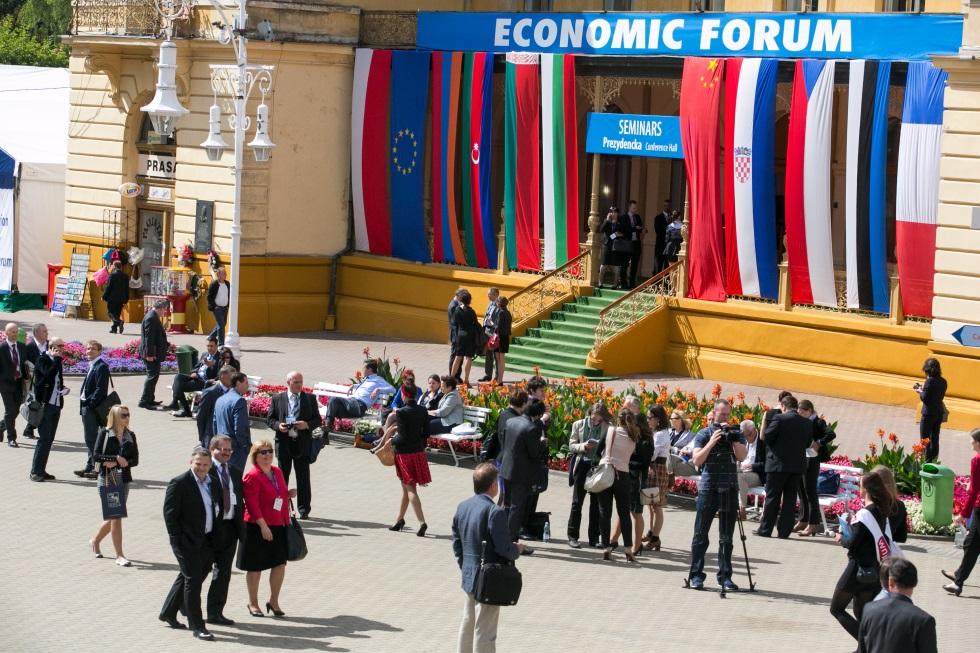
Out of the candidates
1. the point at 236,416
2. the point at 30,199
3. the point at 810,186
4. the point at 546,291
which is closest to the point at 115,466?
the point at 236,416

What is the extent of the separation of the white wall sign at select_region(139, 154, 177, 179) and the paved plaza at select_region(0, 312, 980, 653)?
14.5 m

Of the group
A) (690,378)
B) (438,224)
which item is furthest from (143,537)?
(438,224)

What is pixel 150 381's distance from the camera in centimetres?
2448

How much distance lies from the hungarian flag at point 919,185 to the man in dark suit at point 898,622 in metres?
16.2

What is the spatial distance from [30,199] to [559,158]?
13.0 meters

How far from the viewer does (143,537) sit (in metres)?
17.1

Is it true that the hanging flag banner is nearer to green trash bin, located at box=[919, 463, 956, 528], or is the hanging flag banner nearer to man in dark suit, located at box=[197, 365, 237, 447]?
man in dark suit, located at box=[197, 365, 237, 447]

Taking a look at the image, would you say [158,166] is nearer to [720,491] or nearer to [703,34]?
[703,34]

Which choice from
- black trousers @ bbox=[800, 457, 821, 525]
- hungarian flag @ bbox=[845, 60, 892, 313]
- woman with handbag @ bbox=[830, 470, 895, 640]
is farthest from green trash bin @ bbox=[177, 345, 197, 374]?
woman with handbag @ bbox=[830, 470, 895, 640]

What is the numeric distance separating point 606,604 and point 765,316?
13.5 m

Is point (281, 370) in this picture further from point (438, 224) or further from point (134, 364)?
point (438, 224)

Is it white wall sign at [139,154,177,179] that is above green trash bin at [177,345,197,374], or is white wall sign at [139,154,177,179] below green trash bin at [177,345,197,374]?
above

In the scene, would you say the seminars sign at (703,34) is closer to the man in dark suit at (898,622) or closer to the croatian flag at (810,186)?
the croatian flag at (810,186)

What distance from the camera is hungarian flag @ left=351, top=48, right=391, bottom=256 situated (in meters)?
33.6
